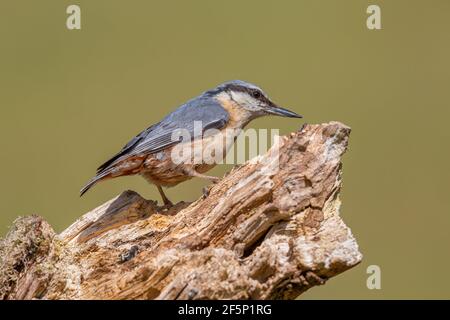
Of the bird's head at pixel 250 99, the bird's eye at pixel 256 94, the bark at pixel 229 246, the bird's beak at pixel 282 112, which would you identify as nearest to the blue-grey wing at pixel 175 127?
the bird's head at pixel 250 99

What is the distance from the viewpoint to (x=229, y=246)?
5.17 metres

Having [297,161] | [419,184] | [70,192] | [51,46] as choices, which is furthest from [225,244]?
[51,46]

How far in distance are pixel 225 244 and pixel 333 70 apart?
31.3 feet

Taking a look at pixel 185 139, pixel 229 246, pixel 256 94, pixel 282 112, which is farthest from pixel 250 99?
pixel 229 246

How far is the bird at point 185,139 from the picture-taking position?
662 centimetres

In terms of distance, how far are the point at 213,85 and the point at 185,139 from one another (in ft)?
20.8

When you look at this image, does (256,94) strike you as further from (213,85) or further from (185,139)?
(213,85)

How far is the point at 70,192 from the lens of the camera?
11227 mm

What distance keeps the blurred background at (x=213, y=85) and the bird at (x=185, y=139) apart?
2360mm

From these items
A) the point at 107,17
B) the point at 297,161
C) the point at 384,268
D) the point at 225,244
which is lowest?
the point at 384,268

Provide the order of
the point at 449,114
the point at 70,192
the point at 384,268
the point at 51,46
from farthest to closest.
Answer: the point at 51,46 → the point at 449,114 → the point at 70,192 → the point at 384,268

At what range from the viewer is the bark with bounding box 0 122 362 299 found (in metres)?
4.71

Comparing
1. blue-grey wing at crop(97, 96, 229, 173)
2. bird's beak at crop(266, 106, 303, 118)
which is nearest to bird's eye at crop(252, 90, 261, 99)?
bird's beak at crop(266, 106, 303, 118)

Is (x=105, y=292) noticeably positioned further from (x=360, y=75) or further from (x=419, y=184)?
(x=360, y=75)
